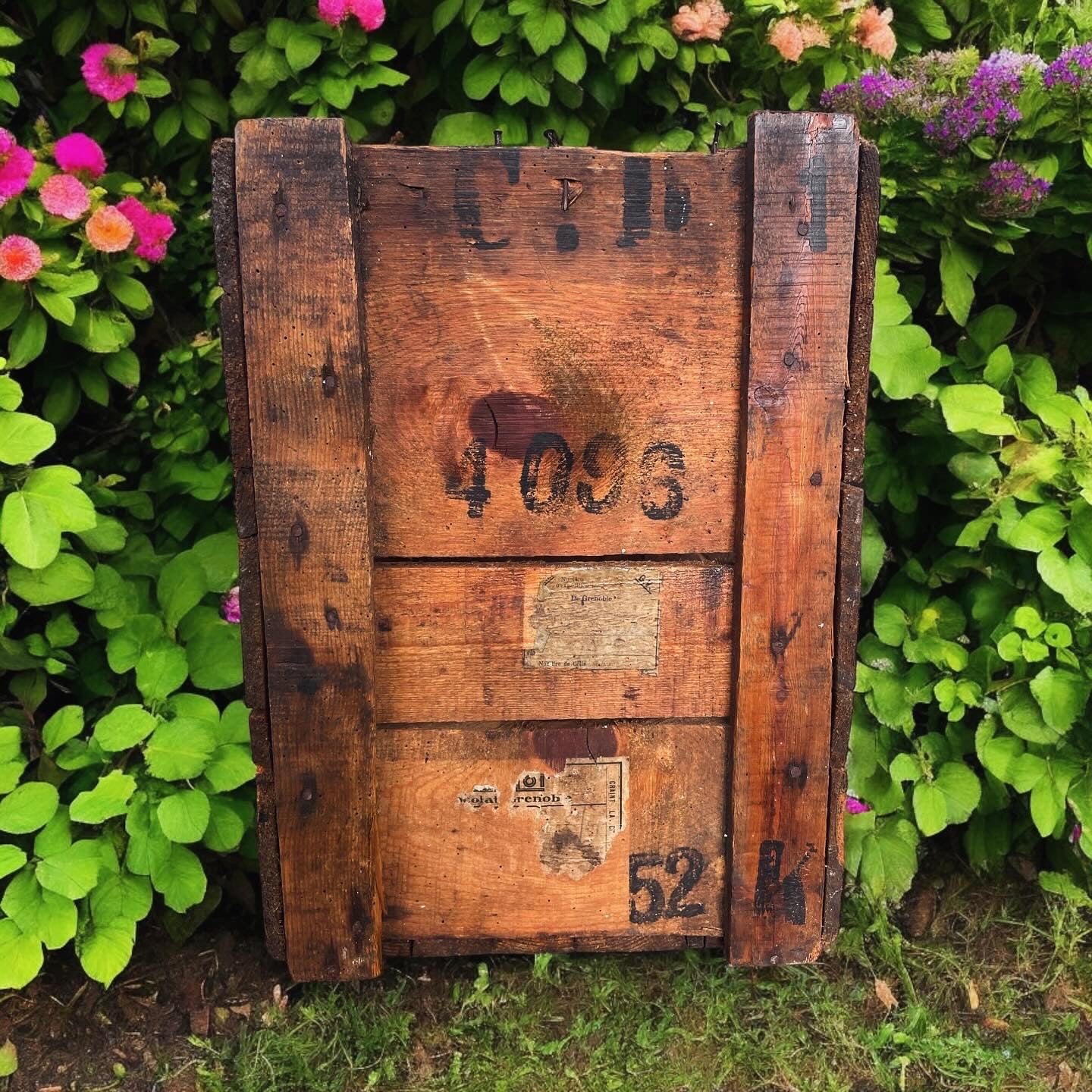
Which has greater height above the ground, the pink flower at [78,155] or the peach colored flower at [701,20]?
the peach colored flower at [701,20]

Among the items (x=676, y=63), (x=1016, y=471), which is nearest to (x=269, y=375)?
(x=676, y=63)

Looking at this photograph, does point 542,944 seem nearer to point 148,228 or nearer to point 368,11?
point 148,228

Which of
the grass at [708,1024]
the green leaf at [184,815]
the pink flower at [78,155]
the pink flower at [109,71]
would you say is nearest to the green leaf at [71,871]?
the green leaf at [184,815]

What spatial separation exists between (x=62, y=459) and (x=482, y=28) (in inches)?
51.3

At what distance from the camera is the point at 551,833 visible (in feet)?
5.43

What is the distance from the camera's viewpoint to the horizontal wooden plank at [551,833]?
162 cm

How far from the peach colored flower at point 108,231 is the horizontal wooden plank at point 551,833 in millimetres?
1018

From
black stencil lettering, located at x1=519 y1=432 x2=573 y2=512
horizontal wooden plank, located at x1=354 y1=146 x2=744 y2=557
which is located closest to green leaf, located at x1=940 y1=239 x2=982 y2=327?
horizontal wooden plank, located at x1=354 y1=146 x2=744 y2=557

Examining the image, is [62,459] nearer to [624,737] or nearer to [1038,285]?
[624,737]

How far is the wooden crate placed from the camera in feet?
4.59

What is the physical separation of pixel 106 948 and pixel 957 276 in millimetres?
2016

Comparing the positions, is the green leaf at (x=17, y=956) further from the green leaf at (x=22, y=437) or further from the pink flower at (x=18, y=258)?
the pink flower at (x=18, y=258)

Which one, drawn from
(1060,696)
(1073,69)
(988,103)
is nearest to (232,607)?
(1060,696)

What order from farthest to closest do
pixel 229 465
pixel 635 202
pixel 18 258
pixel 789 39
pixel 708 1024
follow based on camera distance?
pixel 229 465 → pixel 789 39 → pixel 708 1024 → pixel 18 258 → pixel 635 202
